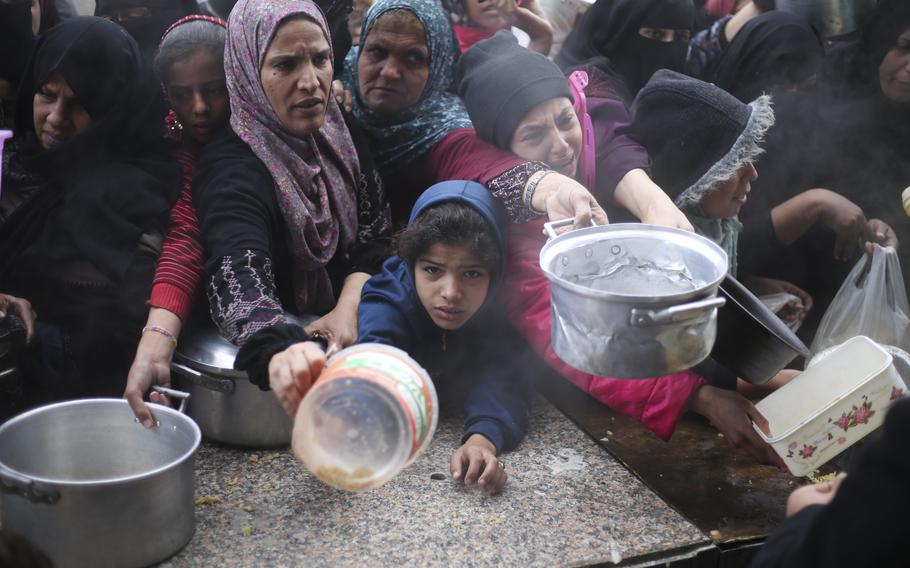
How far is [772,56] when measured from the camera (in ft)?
13.8

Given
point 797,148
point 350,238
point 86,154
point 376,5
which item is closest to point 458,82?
point 376,5

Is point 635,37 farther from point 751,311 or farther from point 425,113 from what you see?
point 751,311

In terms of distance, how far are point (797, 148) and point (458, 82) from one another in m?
1.95

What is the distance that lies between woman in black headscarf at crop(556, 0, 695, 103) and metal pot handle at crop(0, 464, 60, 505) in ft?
10.5

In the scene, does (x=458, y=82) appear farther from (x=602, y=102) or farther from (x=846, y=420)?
(x=846, y=420)

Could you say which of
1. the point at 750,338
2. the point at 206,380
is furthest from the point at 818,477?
the point at 206,380

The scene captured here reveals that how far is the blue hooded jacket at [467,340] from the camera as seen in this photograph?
2.85 metres

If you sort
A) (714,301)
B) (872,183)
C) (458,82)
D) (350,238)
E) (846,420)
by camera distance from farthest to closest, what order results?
1. (872,183)
2. (458,82)
3. (350,238)
4. (846,420)
5. (714,301)

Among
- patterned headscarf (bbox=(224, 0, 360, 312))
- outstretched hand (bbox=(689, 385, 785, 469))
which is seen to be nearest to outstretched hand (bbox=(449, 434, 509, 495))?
outstretched hand (bbox=(689, 385, 785, 469))

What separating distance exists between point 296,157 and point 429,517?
1.45 meters

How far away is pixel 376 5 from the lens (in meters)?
3.44

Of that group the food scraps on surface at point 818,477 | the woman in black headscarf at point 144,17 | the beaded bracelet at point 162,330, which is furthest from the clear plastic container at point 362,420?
the woman in black headscarf at point 144,17

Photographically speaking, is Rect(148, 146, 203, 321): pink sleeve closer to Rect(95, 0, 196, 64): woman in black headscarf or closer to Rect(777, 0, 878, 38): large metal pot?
Rect(95, 0, 196, 64): woman in black headscarf

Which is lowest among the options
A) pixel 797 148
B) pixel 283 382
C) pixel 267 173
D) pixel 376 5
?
pixel 797 148
